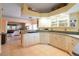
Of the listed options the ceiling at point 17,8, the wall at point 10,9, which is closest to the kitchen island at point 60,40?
the ceiling at point 17,8

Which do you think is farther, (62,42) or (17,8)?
(62,42)

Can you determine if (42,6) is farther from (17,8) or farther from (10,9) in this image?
(10,9)

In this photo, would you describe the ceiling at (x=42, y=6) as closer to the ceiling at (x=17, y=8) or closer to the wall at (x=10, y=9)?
the ceiling at (x=17, y=8)

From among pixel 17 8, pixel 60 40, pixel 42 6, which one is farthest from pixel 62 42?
pixel 17 8

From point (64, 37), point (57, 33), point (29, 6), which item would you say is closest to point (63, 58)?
point (64, 37)

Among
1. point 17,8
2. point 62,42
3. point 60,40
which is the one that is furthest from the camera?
point 60,40

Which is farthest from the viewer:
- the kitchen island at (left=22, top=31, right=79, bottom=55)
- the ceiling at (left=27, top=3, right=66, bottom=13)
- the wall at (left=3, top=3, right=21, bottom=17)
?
the kitchen island at (left=22, top=31, right=79, bottom=55)

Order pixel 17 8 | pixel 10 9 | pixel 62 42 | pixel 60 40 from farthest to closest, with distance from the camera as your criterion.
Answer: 1. pixel 60 40
2. pixel 62 42
3. pixel 17 8
4. pixel 10 9

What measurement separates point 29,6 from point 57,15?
0.95m

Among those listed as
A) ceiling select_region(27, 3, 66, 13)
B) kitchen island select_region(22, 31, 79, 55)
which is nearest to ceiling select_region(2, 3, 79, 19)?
ceiling select_region(27, 3, 66, 13)

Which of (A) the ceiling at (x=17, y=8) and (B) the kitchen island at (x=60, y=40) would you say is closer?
(A) the ceiling at (x=17, y=8)

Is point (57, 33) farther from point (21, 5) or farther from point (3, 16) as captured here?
point (3, 16)

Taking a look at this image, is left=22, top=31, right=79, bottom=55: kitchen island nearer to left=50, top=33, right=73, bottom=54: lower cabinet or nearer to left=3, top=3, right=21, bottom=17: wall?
left=50, top=33, right=73, bottom=54: lower cabinet

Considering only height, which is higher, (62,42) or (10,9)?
(10,9)
